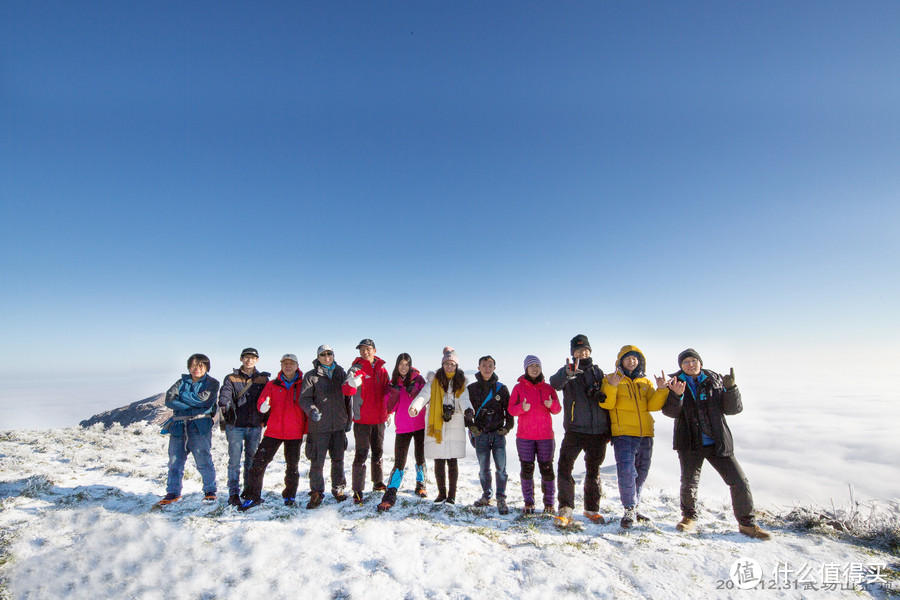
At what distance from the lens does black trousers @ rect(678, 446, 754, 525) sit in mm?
5648

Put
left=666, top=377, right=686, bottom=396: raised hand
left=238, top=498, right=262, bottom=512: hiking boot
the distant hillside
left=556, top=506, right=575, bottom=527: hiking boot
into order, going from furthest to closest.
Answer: the distant hillside → left=238, top=498, right=262, bottom=512: hiking boot → left=666, top=377, right=686, bottom=396: raised hand → left=556, top=506, right=575, bottom=527: hiking boot

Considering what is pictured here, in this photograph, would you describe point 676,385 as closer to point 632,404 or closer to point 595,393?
point 632,404

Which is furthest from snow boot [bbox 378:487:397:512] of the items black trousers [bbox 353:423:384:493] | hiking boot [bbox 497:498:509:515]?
hiking boot [bbox 497:498:509:515]

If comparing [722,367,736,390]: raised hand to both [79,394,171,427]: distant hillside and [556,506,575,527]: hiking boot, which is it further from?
[79,394,171,427]: distant hillside

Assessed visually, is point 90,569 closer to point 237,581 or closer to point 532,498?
point 237,581

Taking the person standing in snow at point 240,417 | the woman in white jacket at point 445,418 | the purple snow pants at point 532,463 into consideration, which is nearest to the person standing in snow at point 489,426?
the woman in white jacket at point 445,418

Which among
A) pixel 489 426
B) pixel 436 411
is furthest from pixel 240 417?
pixel 489 426

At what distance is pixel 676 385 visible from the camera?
5969 mm

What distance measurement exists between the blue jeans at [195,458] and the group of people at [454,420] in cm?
2

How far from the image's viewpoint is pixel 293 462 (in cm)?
683

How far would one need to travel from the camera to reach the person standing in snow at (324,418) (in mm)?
6633

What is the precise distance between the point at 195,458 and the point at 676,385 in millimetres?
8669

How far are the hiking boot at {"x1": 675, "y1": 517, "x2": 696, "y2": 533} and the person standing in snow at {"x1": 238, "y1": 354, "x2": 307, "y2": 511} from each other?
21.4 feet

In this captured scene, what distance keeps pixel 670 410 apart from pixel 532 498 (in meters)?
2.80
